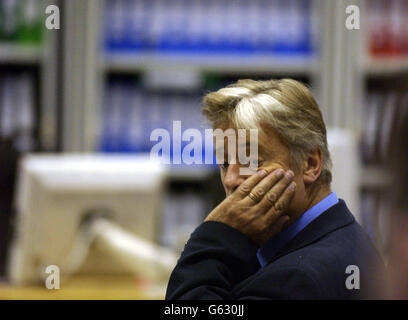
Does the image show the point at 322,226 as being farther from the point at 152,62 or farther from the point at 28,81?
the point at 28,81

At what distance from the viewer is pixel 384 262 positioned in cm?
38

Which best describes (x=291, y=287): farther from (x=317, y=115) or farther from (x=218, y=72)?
(x=218, y=72)

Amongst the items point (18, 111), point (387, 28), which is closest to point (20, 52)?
point (18, 111)

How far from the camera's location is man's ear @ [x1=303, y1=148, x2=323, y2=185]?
394mm

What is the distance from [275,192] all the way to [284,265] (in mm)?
46

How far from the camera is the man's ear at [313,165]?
0.39 m

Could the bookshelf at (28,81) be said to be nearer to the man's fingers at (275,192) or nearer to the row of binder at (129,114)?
the row of binder at (129,114)

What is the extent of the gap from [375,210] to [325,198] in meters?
0.03

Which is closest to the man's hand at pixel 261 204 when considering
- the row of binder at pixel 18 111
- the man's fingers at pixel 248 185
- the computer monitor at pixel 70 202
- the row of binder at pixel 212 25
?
the man's fingers at pixel 248 185

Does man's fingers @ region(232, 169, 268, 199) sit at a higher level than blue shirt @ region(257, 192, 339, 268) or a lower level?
higher

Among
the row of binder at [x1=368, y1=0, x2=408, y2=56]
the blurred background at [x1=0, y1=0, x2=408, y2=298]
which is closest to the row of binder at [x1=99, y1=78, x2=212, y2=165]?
the blurred background at [x1=0, y1=0, x2=408, y2=298]

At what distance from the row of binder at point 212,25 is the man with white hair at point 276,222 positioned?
245 cm

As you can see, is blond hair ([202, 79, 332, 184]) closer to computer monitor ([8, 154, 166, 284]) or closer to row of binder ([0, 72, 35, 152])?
computer monitor ([8, 154, 166, 284])

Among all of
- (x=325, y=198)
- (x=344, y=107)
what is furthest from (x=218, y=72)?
(x=325, y=198)
